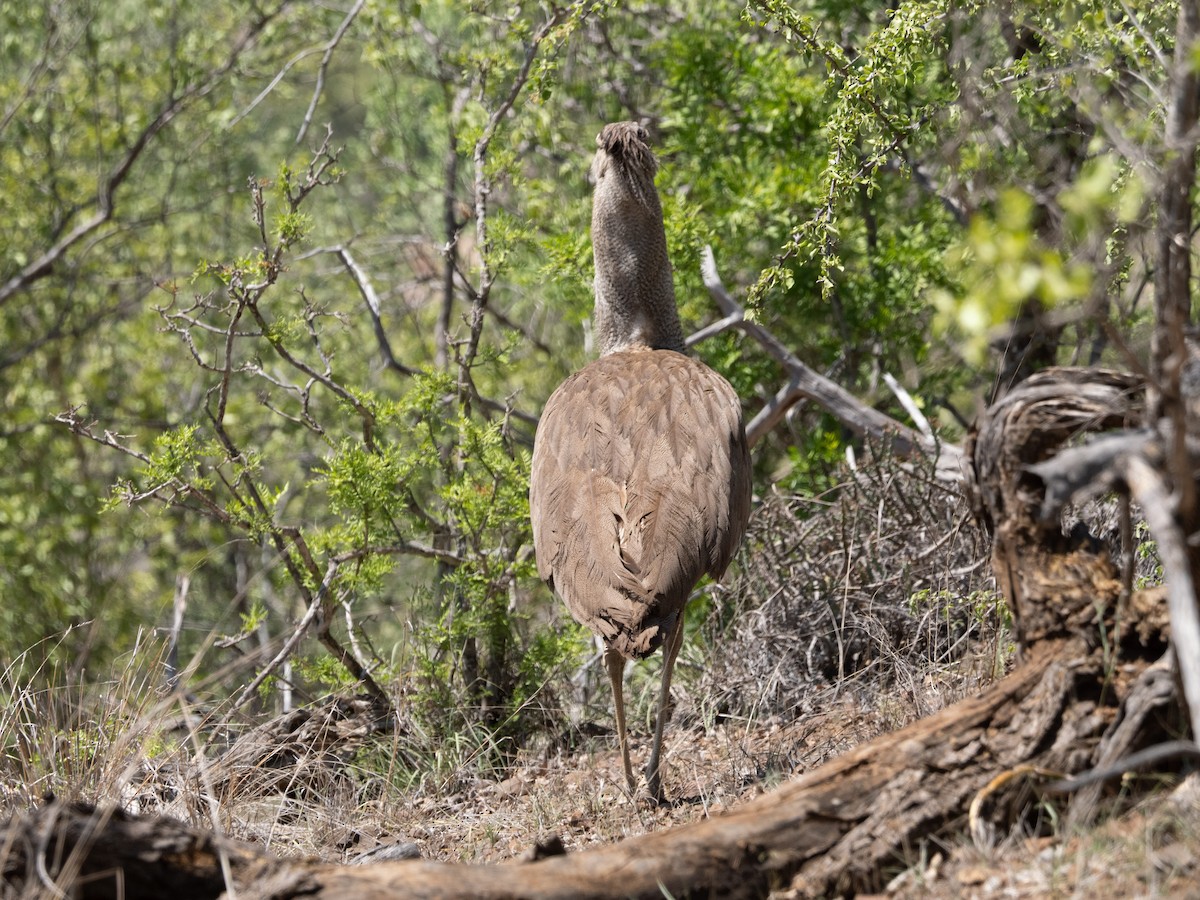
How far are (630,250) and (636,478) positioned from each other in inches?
69.5

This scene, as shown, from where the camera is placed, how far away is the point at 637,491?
5199 millimetres

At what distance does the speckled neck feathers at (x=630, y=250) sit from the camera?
6543 millimetres

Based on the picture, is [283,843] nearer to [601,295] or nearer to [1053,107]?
[601,295]

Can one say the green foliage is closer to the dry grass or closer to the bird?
the dry grass

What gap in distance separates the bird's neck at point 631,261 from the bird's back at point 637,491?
0.58 metres

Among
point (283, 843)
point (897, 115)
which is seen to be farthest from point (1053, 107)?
point (283, 843)

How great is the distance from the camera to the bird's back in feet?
15.8

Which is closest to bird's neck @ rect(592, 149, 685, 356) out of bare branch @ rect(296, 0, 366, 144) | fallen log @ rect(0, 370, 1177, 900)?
bare branch @ rect(296, 0, 366, 144)

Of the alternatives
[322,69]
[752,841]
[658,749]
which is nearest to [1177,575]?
Result: [752,841]

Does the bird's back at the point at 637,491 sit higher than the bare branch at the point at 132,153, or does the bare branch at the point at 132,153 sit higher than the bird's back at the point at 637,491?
the bare branch at the point at 132,153

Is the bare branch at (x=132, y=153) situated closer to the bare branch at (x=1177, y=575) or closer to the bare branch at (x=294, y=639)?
the bare branch at (x=294, y=639)

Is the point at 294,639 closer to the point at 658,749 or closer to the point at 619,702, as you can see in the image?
the point at 619,702

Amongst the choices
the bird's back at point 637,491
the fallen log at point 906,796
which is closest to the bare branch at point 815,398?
the bird's back at point 637,491

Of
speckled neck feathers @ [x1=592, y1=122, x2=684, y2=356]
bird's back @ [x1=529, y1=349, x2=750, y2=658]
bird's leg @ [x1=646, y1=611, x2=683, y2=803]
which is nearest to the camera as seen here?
bird's back @ [x1=529, y1=349, x2=750, y2=658]
